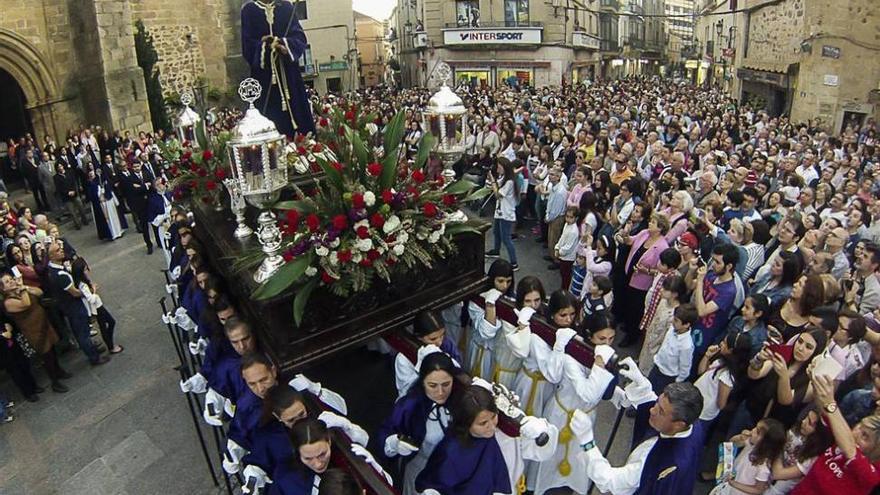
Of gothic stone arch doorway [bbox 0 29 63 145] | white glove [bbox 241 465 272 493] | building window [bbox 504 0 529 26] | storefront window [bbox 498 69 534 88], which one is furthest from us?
storefront window [bbox 498 69 534 88]

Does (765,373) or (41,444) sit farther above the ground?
(765,373)

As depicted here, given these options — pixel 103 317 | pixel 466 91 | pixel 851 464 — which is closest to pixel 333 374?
pixel 103 317

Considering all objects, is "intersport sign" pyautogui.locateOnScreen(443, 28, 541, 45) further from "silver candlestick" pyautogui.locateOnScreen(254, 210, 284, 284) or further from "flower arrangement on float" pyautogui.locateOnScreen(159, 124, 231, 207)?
"silver candlestick" pyautogui.locateOnScreen(254, 210, 284, 284)

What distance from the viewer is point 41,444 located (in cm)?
566

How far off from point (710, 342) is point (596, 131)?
829cm

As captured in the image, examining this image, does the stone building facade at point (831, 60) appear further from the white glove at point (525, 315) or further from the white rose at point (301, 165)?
the white glove at point (525, 315)

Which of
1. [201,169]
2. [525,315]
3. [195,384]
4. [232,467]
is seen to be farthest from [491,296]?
[201,169]

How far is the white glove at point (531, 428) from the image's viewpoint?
347 centimetres

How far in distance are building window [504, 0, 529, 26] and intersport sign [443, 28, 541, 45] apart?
3.34ft

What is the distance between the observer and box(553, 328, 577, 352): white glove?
13.5 feet

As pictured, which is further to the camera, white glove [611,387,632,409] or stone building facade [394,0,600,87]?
stone building facade [394,0,600,87]

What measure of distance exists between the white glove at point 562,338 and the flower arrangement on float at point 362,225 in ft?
3.37

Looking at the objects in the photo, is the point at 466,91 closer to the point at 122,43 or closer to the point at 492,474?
the point at 122,43

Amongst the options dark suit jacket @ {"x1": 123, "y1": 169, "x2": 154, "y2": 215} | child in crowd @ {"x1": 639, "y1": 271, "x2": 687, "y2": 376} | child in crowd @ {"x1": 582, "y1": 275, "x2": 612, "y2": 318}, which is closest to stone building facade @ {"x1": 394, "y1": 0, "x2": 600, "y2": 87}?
dark suit jacket @ {"x1": 123, "y1": 169, "x2": 154, "y2": 215}
